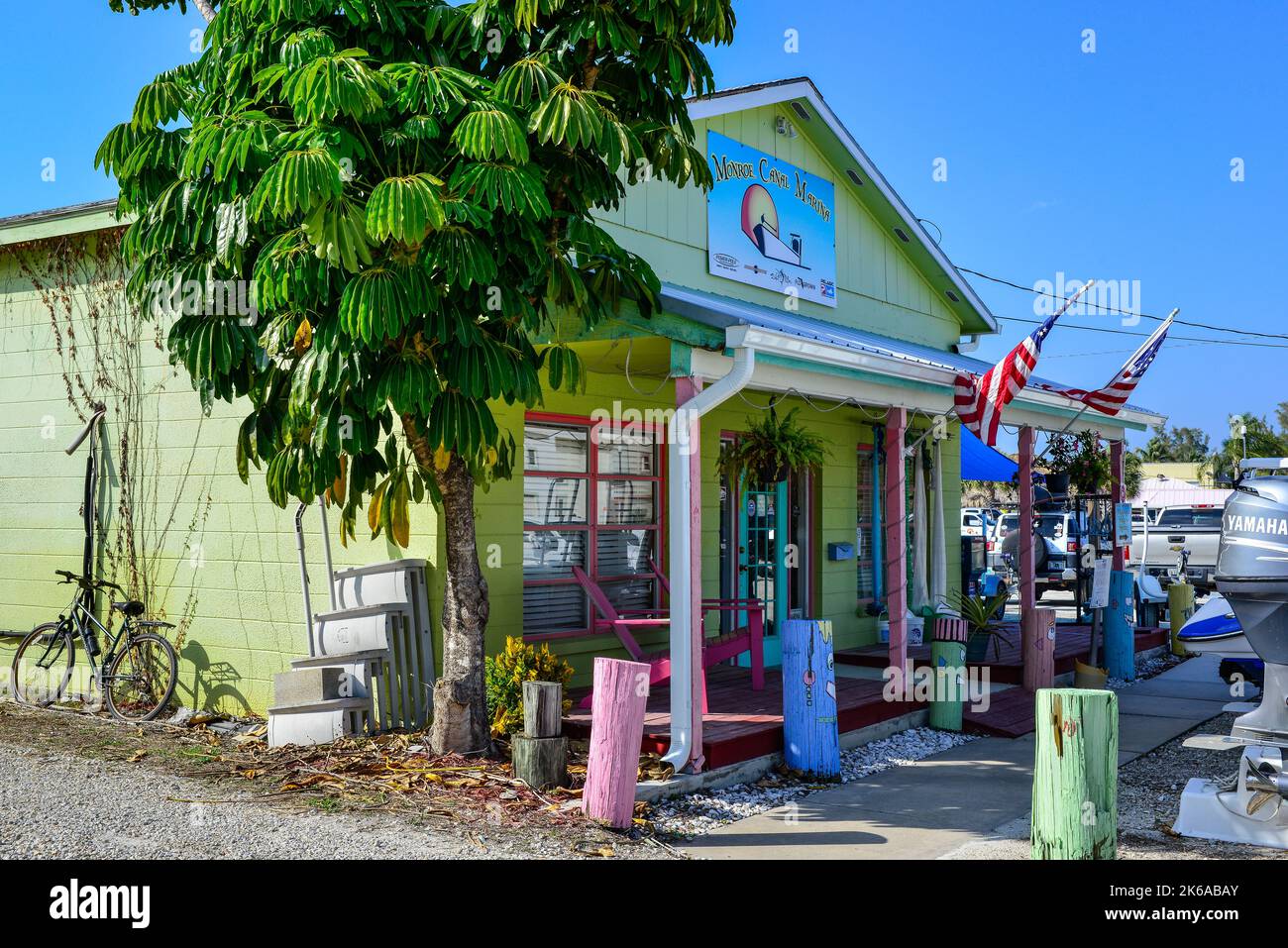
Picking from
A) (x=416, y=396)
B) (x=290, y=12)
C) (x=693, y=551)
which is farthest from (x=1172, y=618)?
(x=290, y=12)

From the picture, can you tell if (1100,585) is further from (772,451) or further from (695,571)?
(695,571)

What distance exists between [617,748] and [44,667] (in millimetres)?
6245

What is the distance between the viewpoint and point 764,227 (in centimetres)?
1170

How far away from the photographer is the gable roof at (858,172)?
440 inches

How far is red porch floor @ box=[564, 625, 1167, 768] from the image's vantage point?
7539 millimetres

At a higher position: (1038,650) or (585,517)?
(585,517)

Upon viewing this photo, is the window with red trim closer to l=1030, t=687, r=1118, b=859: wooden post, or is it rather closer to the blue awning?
l=1030, t=687, r=1118, b=859: wooden post

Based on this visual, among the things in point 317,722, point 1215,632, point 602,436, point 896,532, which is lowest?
point 317,722

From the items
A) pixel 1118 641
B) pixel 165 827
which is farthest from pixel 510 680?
pixel 1118 641

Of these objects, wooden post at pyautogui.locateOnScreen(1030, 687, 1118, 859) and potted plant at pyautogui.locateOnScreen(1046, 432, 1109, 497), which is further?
potted plant at pyautogui.locateOnScreen(1046, 432, 1109, 497)

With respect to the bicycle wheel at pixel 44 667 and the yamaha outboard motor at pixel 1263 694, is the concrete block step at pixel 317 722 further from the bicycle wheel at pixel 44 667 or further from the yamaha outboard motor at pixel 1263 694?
the yamaha outboard motor at pixel 1263 694

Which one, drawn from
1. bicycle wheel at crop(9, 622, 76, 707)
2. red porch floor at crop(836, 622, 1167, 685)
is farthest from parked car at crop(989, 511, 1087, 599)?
bicycle wheel at crop(9, 622, 76, 707)

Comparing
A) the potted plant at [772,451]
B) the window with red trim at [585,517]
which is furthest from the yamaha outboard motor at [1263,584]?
the window with red trim at [585,517]

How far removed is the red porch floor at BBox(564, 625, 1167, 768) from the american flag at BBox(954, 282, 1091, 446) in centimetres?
243
